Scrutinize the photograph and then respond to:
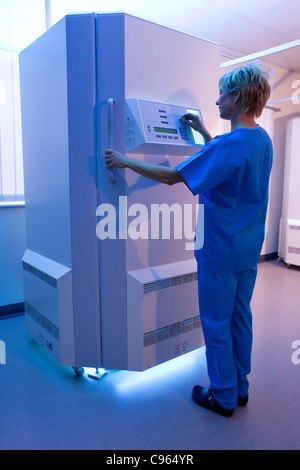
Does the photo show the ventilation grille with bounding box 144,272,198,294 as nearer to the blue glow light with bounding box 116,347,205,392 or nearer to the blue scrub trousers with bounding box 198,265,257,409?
the blue scrub trousers with bounding box 198,265,257,409

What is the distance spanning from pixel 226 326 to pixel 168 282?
42 cm

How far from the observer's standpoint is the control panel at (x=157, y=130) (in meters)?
1.68

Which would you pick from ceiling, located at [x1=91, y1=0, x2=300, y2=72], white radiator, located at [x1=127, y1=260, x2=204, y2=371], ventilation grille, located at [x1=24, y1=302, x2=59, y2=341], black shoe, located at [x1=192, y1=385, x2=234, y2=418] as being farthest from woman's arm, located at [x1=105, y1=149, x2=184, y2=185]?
ceiling, located at [x1=91, y1=0, x2=300, y2=72]

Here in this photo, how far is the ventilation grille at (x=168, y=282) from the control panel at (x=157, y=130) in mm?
692

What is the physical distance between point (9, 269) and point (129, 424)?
5.68ft

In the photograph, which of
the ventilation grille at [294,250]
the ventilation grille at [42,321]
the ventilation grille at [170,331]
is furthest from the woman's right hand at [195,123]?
the ventilation grille at [294,250]

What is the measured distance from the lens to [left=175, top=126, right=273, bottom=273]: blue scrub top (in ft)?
4.75

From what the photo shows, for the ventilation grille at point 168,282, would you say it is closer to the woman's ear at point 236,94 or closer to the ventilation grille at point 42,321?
the ventilation grille at point 42,321

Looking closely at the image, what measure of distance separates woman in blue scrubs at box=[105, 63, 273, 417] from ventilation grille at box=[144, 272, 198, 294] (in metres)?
0.28

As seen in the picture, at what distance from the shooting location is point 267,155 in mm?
1564

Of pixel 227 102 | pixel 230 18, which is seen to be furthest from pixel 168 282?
pixel 230 18

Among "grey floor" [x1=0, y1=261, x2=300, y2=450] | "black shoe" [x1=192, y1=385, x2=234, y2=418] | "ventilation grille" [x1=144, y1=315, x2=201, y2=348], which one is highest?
"ventilation grille" [x1=144, y1=315, x2=201, y2=348]
